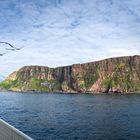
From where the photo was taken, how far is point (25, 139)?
1029cm

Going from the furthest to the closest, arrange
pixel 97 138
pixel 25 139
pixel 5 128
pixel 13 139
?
pixel 97 138 < pixel 5 128 < pixel 13 139 < pixel 25 139

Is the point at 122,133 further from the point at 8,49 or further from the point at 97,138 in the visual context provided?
the point at 8,49

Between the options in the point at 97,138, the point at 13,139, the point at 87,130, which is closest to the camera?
the point at 13,139

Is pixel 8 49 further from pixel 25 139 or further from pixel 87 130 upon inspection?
pixel 87 130

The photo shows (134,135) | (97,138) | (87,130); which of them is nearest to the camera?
(97,138)

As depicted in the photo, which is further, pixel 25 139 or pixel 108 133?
pixel 108 133

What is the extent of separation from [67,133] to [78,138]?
20.2 feet

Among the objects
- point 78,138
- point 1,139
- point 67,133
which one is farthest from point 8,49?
point 67,133

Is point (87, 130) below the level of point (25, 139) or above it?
below

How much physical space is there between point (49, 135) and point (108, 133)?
12812 millimetres

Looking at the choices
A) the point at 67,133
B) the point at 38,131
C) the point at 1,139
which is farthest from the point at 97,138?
the point at 1,139

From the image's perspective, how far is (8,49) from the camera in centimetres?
1084

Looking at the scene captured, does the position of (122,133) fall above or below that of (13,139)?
below

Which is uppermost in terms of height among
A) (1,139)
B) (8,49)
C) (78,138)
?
(8,49)
